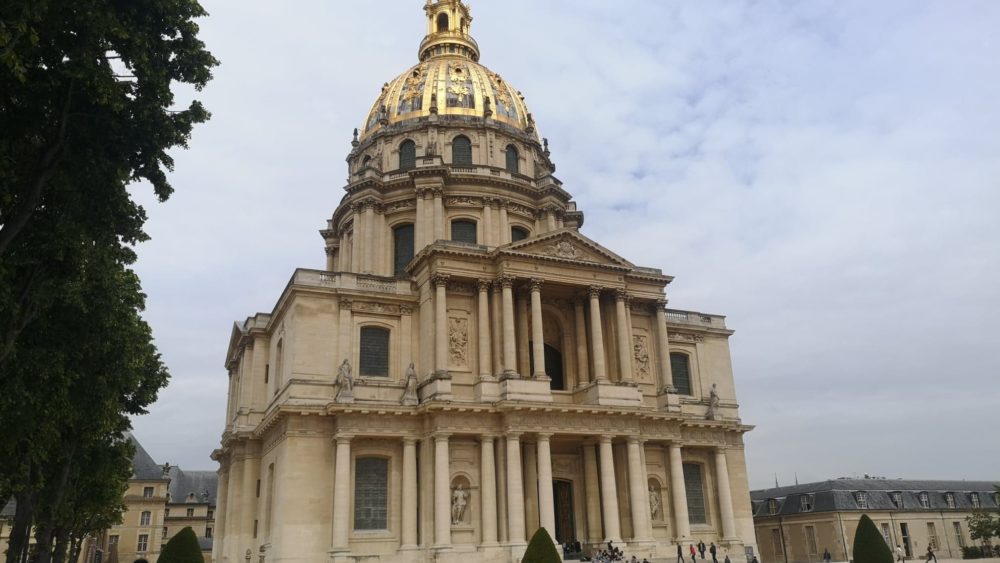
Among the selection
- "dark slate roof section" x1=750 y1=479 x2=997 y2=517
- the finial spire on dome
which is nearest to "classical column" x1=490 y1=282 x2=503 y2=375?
the finial spire on dome

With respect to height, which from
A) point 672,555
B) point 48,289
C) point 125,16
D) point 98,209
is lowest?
point 672,555

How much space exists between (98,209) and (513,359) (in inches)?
818

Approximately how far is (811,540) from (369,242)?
35.4 m

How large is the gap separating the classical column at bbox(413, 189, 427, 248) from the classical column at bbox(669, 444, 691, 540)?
664 inches

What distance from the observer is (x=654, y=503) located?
36.8 meters

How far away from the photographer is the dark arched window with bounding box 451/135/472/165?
4697 centimetres

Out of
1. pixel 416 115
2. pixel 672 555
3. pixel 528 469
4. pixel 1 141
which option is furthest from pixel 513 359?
pixel 1 141

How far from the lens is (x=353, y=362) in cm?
3453

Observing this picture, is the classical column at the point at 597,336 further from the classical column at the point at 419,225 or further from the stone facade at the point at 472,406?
the classical column at the point at 419,225

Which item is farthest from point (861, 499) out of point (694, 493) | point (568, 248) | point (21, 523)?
point (21, 523)

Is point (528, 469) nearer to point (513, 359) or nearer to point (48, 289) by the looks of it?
point (513, 359)

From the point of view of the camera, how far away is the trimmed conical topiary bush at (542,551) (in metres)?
23.0

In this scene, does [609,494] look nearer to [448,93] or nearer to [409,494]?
[409,494]

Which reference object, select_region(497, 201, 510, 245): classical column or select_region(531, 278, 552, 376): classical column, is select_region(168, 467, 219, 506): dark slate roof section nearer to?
select_region(497, 201, 510, 245): classical column
